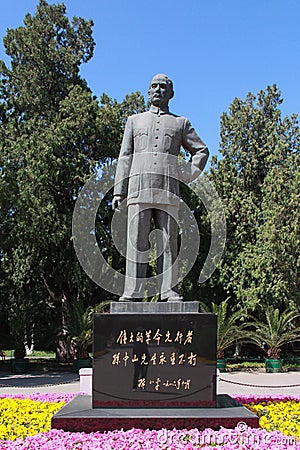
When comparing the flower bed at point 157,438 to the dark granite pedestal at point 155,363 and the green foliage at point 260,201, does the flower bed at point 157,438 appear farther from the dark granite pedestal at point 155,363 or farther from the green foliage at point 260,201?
the green foliage at point 260,201

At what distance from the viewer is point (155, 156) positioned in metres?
5.30

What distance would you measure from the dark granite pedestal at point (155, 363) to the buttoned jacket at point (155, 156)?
3.94ft

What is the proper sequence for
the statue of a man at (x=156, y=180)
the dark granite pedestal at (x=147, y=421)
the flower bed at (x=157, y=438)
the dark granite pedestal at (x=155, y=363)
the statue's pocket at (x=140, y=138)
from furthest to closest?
1. the statue's pocket at (x=140, y=138)
2. the statue of a man at (x=156, y=180)
3. the dark granite pedestal at (x=155, y=363)
4. the dark granite pedestal at (x=147, y=421)
5. the flower bed at (x=157, y=438)

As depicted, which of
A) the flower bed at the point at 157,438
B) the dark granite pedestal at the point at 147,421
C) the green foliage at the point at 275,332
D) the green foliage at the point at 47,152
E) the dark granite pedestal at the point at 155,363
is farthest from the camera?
the green foliage at the point at 275,332

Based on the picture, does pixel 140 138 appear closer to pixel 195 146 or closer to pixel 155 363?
pixel 195 146

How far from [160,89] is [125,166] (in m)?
0.91

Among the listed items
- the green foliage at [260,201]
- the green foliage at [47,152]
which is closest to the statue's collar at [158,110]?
the green foliage at [47,152]

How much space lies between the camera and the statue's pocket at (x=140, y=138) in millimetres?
5371

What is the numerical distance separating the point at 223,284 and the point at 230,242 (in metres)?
1.42

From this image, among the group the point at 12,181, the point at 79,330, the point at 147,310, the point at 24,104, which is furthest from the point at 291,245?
the point at 147,310

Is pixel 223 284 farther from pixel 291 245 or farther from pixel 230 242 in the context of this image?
pixel 291 245

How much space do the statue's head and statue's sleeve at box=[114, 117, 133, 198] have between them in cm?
Result: 37

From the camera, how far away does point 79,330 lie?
1362 cm

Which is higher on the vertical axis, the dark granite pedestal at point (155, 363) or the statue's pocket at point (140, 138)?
the statue's pocket at point (140, 138)
